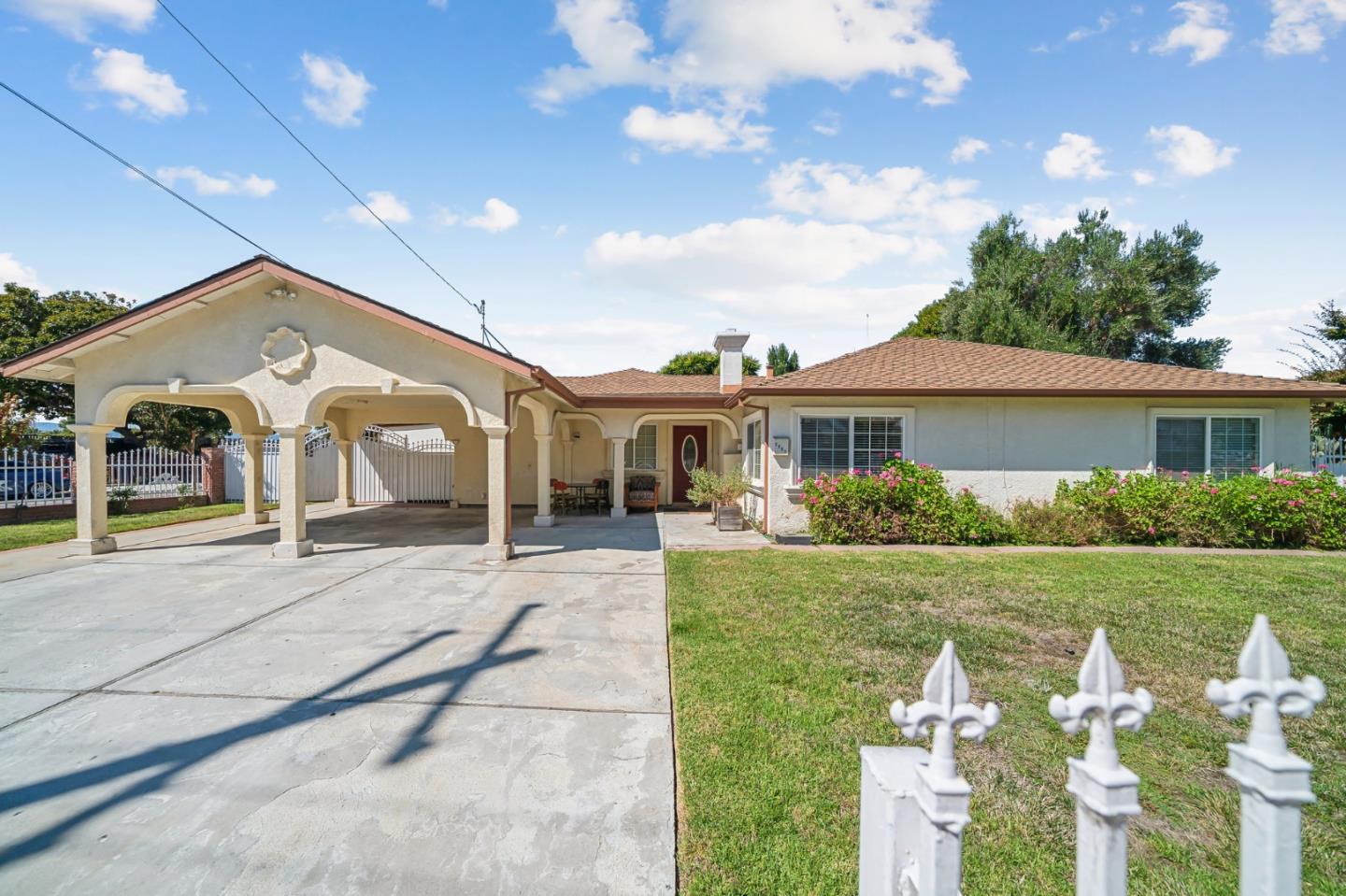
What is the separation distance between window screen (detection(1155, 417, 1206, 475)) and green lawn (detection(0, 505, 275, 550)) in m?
20.6

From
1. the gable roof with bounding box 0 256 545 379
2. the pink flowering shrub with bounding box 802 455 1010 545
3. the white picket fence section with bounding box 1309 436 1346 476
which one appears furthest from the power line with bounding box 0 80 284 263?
the white picket fence section with bounding box 1309 436 1346 476

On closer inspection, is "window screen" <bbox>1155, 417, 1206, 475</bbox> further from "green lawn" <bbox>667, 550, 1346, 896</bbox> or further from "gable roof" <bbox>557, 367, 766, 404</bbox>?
"gable roof" <bbox>557, 367, 766, 404</bbox>

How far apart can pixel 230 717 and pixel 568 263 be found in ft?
43.0

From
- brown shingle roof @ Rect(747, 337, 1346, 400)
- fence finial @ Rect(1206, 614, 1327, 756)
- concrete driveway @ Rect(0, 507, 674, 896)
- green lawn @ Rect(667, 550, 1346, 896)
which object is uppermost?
brown shingle roof @ Rect(747, 337, 1346, 400)

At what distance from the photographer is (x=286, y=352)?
8898 mm

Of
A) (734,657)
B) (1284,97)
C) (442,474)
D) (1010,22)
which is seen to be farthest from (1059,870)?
(442,474)

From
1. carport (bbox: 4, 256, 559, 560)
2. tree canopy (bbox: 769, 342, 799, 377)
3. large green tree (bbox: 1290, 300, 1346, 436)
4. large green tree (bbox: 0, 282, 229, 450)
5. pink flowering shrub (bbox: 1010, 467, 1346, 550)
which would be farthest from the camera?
tree canopy (bbox: 769, 342, 799, 377)

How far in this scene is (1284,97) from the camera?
29.2 ft

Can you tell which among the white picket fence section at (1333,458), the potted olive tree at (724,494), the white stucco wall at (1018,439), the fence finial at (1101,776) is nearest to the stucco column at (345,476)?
the potted olive tree at (724,494)

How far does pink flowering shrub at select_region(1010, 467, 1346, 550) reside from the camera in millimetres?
9625

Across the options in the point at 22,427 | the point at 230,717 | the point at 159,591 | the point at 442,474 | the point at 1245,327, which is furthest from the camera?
the point at 1245,327

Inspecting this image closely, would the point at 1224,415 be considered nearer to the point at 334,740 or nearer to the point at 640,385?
the point at 640,385

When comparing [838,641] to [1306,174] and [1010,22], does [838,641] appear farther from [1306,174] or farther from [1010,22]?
[1306,174]

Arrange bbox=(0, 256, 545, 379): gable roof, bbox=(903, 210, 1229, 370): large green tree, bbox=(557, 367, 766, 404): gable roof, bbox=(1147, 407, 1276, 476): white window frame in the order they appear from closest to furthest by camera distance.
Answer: bbox=(0, 256, 545, 379): gable roof → bbox=(1147, 407, 1276, 476): white window frame → bbox=(557, 367, 766, 404): gable roof → bbox=(903, 210, 1229, 370): large green tree
